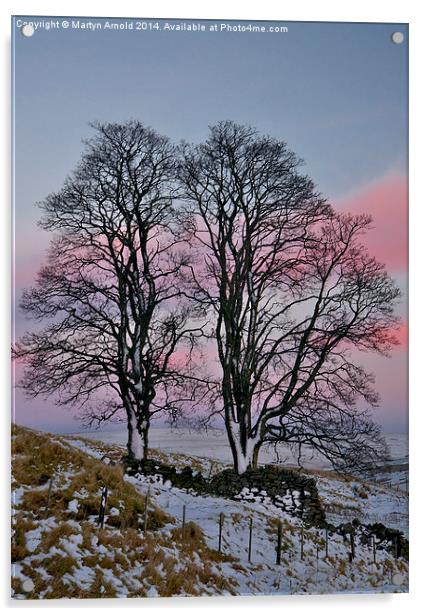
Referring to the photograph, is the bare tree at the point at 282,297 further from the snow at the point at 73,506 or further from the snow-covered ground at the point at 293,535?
the snow at the point at 73,506

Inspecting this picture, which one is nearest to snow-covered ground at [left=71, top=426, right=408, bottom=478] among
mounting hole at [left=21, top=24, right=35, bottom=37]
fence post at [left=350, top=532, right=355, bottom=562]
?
fence post at [left=350, top=532, right=355, bottom=562]

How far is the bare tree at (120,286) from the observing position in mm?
5484

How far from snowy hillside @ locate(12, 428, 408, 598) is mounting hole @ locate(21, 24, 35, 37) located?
88.8 inches

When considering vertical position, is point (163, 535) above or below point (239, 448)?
below

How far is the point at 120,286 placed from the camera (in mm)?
5551

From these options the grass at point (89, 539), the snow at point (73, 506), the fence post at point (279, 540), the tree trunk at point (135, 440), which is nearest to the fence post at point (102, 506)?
the grass at point (89, 539)

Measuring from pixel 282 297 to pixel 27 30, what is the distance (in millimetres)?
2114

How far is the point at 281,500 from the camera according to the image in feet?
18.2

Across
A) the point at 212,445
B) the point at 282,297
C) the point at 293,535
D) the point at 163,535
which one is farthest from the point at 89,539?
the point at 282,297

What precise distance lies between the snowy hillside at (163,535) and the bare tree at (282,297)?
31 cm

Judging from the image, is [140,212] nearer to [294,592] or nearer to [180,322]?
[180,322]

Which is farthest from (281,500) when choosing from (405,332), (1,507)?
(1,507)

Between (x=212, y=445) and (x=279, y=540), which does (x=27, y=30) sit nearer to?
(x=212, y=445)
